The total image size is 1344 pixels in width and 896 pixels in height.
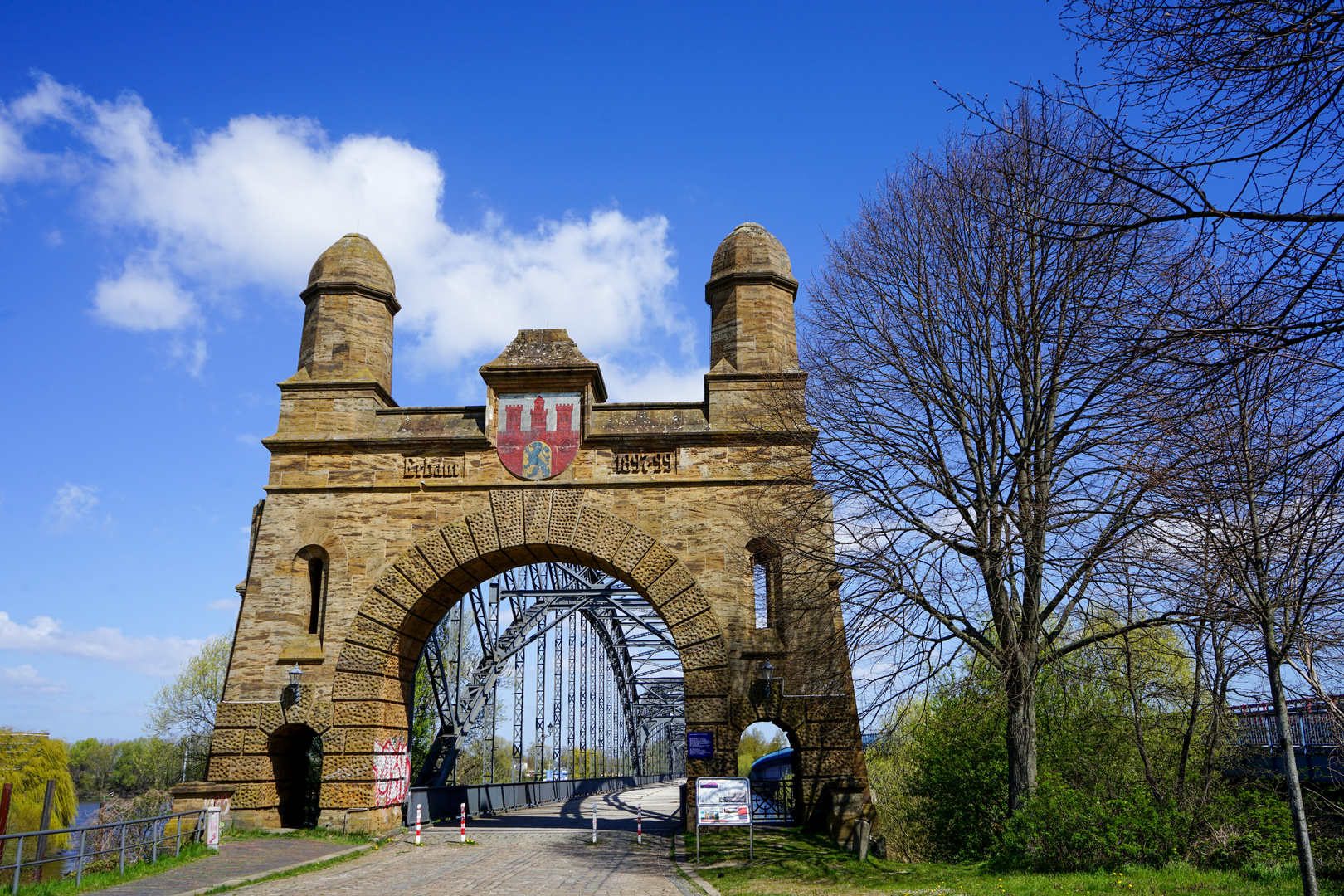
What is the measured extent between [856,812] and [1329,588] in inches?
Answer: 325

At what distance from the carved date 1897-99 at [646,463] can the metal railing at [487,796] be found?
24.1 feet

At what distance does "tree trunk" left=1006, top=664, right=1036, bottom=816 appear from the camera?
12.0 meters

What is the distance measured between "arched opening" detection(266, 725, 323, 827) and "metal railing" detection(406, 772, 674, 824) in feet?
6.70

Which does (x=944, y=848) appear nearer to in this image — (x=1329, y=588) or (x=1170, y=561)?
(x=1170, y=561)

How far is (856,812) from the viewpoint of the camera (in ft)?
47.6

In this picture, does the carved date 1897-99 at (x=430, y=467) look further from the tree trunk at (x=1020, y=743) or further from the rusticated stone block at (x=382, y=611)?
the tree trunk at (x=1020, y=743)

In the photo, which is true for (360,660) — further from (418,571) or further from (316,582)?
(316,582)

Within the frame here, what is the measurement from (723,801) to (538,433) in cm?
775

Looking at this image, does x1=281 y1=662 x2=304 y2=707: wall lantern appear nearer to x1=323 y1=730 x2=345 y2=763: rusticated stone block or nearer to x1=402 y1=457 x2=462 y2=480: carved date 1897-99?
x1=323 y1=730 x2=345 y2=763: rusticated stone block

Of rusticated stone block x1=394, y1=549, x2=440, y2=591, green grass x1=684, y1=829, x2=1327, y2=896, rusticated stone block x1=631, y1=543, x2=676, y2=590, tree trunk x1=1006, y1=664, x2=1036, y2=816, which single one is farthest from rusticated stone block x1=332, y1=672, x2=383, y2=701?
tree trunk x1=1006, y1=664, x2=1036, y2=816

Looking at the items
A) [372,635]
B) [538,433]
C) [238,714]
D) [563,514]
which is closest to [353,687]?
[372,635]

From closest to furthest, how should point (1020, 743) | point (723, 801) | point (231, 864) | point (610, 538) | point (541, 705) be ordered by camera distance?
point (1020, 743)
point (231, 864)
point (723, 801)
point (610, 538)
point (541, 705)

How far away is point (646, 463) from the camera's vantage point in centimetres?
1778

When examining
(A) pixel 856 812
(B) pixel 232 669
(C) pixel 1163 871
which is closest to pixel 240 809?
(B) pixel 232 669
